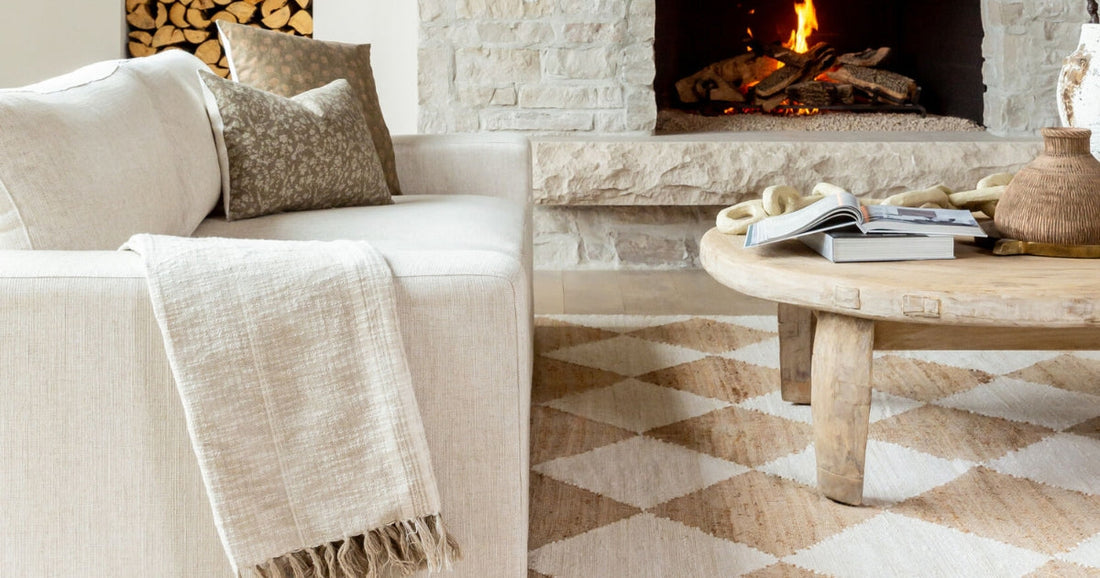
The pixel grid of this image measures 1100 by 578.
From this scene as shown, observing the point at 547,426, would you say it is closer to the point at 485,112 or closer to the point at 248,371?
the point at 248,371

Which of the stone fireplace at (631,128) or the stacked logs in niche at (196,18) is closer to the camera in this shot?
the stone fireplace at (631,128)

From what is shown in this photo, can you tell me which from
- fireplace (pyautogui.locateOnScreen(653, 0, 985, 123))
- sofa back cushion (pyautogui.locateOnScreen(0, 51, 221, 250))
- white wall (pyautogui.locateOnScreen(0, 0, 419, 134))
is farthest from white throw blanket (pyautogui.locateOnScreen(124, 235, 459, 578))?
fireplace (pyautogui.locateOnScreen(653, 0, 985, 123))

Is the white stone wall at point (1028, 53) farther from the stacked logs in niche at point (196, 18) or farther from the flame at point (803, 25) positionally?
the stacked logs in niche at point (196, 18)

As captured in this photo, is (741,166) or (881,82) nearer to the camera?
(741,166)

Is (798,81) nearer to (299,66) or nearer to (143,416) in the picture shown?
(299,66)

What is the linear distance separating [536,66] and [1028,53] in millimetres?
1645

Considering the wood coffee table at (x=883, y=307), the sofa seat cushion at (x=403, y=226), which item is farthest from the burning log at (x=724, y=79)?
the wood coffee table at (x=883, y=307)

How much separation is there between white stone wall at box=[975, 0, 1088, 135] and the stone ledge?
0.17 meters

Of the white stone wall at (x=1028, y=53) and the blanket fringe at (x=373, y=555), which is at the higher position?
the white stone wall at (x=1028, y=53)

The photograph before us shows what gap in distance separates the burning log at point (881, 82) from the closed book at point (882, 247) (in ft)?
7.82

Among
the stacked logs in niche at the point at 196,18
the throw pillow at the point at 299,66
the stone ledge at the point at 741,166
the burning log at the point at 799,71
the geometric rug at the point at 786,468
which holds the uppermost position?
the stacked logs in niche at the point at 196,18

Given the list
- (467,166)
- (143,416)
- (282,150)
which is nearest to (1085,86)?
(467,166)

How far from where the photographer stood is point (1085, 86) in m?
2.52

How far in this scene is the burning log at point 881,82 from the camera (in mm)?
4176
